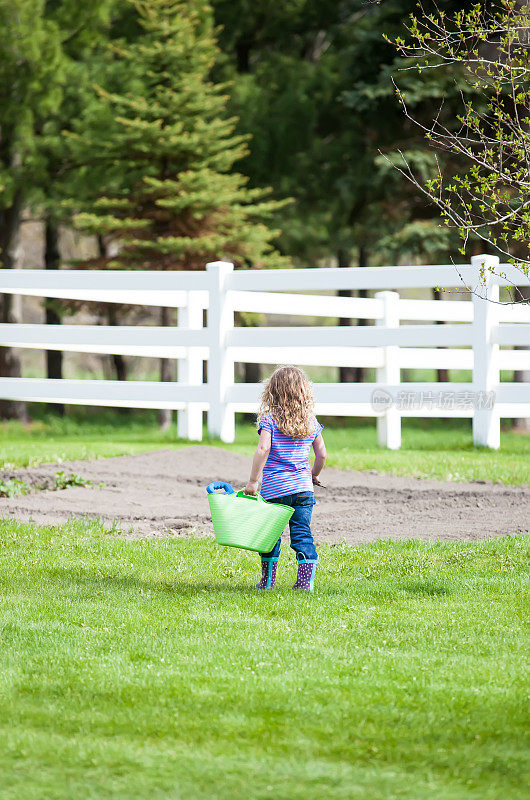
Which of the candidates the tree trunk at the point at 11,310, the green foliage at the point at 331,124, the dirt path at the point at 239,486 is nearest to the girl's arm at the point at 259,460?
the dirt path at the point at 239,486

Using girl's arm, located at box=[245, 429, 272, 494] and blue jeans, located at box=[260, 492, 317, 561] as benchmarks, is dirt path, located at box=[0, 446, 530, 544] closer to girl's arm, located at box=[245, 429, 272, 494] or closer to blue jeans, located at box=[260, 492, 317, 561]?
blue jeans, located at box=[260, 492, 317, 561]

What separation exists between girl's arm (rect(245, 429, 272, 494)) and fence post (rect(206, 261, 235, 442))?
6156mm

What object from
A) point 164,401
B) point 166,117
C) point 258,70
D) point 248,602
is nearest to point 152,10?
point 166,117

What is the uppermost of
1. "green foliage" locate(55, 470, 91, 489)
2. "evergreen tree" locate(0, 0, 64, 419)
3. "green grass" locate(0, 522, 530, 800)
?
"evergreen tree" locate(0, 0, 64, 419)

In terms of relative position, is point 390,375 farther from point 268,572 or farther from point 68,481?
point 268,572

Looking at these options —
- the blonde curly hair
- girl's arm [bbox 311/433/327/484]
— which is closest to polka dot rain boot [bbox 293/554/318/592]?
girl's arm [bbox 311/433/327/484]

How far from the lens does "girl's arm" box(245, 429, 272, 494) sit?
17.7ft

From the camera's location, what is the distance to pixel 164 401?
39.0 feet

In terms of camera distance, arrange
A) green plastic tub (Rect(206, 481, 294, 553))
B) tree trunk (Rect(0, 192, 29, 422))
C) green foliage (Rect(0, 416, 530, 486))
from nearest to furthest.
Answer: green plastic tub (Rect(206, 481, 294, 553)) → green foliage (Rect(0, 416, 530, 486)) → tree trunk (Rect(0, 192, 29, 422))

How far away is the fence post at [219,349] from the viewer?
1164cm

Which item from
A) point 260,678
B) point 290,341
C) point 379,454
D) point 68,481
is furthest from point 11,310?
point 260,678

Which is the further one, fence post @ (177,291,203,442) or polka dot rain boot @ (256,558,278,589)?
fence post @ (177,291,203,442)

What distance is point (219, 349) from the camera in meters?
11.6

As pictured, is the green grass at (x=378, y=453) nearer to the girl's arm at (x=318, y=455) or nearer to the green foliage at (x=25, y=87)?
the girl's arm at (x=318, y=455)
